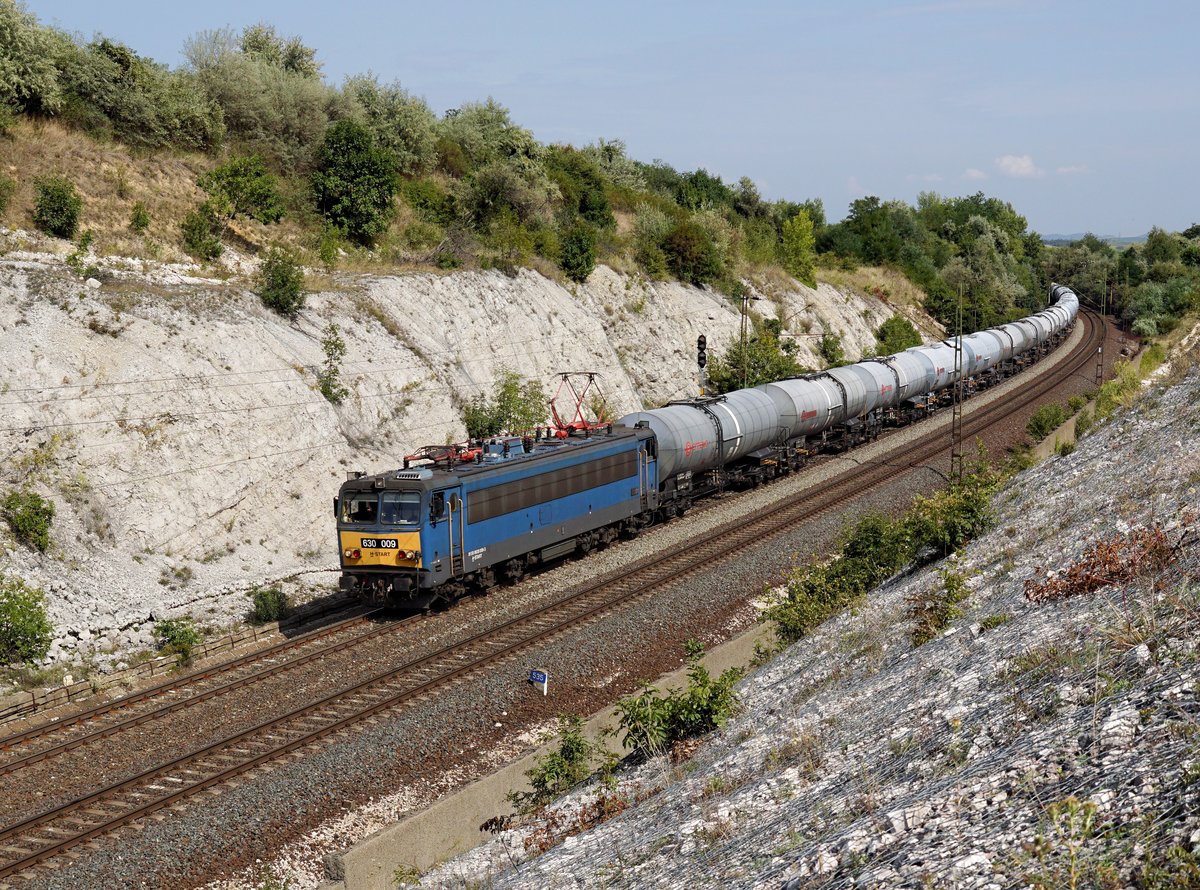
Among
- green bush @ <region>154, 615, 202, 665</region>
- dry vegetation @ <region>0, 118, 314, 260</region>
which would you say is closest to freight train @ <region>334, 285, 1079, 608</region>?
green bush @ <region>154, 615, 202, 665</region>

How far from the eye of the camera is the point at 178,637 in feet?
74.8

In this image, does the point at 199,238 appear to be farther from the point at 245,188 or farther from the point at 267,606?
the point at 267,606

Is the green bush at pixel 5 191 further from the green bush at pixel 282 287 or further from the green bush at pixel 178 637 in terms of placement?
the green bush at pixel 178 637

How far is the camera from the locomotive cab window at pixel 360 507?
24.2 meters

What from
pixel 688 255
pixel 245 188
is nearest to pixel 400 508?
pixel 245 188

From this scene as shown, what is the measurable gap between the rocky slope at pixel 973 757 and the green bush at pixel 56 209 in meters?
28.6

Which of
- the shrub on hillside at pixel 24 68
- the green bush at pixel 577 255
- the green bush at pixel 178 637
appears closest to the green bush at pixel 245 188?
the shrub on hillside at pixel 24 68

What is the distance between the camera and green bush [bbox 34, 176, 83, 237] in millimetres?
34031

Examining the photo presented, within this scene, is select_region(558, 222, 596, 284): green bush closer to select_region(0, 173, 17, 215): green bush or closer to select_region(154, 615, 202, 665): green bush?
select_region(0, 173, 17, 215): green bush

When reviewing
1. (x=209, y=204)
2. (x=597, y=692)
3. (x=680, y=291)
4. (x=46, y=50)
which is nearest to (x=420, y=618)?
(x=597, y=692)

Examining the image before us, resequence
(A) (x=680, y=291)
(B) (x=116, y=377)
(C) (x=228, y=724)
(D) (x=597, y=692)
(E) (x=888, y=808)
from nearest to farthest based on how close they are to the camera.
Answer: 1. (E) (x=888, y=808)
2. (C) (x=228, y=724)
3. (D) (x=597, y=692)
4. (B) (x=116, y=377)
5. (A) (x=680, y=291)

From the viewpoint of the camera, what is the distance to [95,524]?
2594cm

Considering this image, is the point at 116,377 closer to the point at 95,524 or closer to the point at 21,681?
the point at 95,524

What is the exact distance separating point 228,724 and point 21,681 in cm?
525
